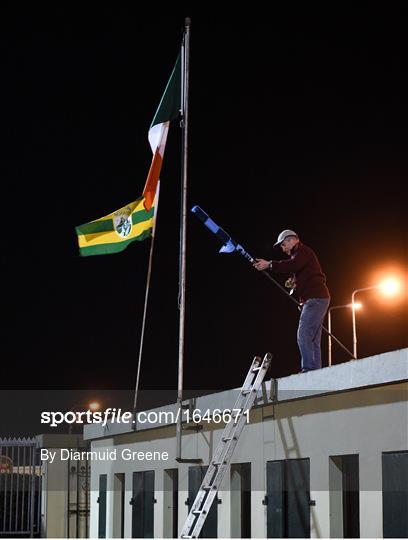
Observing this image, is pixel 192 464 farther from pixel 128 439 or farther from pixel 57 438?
pixel 57 438

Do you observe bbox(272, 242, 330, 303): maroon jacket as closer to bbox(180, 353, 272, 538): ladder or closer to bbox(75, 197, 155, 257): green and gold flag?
bbox(180, 353, 272, 538): ladder

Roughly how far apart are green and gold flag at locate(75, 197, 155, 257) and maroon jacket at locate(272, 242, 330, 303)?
3917 millimetres

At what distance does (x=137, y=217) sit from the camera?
17.8m

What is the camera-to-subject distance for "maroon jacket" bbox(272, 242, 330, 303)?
569 inches

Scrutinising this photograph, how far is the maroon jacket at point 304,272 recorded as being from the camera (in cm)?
1445

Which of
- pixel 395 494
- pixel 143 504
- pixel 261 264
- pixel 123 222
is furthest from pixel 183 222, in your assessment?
pixel 395 494

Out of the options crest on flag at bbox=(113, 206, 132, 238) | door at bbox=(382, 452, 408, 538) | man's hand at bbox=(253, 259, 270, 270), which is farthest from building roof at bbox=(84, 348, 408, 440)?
crest on flag at bbox=(113, 206, 132, 238)

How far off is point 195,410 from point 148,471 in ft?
10.7

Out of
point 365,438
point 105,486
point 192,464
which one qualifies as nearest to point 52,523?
point 105,486

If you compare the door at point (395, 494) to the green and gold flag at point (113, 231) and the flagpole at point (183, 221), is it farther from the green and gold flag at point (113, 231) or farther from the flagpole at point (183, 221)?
the green and gold flag at point (113, 231)

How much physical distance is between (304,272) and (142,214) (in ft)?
13.8

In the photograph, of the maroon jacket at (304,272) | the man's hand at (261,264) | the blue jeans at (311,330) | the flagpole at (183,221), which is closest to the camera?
the blue jeans at (311,330)

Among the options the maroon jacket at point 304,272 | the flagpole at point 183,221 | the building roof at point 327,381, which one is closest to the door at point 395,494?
the building roof at point 327,381

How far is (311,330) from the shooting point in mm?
14242
